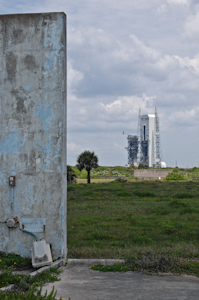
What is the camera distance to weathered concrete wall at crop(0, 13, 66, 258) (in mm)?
7152

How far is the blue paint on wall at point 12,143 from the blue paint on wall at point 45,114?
0.58 m

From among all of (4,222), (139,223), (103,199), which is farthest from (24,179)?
(103,199)

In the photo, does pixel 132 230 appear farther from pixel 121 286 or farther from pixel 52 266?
pixel 121 286

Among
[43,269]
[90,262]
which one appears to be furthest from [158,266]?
[43,269]

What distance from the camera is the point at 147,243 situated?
10898 millimetres

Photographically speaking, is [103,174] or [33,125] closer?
[33,125]

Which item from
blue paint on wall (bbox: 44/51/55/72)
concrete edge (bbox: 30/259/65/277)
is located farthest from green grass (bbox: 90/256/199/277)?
blue paint on wall (bbox: 44/51/55/72)

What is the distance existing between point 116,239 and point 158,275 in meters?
5.31

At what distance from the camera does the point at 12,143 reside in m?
7.29

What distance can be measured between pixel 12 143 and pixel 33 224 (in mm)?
1759

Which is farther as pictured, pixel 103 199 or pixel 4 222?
pixel 103 199

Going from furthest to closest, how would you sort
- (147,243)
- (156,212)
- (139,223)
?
(156,212)
(139,223)
(147,243)

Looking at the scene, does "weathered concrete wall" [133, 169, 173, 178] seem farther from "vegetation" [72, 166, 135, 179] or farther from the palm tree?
the palm tree

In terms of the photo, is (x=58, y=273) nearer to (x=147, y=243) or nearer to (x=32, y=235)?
(x=32, y=235)
